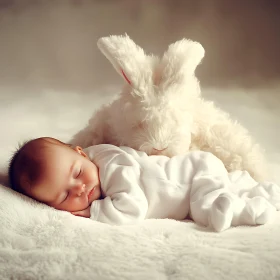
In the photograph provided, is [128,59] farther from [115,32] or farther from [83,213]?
[115,32]

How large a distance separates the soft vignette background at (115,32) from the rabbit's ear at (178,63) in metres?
0.77

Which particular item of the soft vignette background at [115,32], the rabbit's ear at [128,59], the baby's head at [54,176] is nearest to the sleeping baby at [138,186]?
the baby's head at [54,176]

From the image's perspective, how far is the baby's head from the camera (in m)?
1.01

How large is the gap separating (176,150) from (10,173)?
414mm

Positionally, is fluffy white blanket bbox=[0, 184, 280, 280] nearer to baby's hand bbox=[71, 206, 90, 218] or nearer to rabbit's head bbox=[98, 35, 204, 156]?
baby's hand bbox=[71, 206, 90, 218]

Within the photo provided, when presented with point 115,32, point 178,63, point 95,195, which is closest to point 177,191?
point 95,195

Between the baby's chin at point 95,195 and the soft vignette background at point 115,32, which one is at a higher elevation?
the soft vignette background at point 115,32

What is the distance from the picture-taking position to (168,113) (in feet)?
3.84

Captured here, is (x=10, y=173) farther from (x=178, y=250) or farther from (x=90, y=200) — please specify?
(x=178, y=250)

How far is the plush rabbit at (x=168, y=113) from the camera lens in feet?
3.84

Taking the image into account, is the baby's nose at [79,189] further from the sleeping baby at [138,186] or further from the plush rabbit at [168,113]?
the plush rabbit at [168,113]

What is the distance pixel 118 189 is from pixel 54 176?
15 cm

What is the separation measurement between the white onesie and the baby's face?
3 centimetres

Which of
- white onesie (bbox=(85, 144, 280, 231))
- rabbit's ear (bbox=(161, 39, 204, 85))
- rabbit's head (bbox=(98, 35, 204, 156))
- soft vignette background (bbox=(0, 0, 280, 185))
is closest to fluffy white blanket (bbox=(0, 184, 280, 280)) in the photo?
white onesie (bbox=(85, 144, 280, 231))
